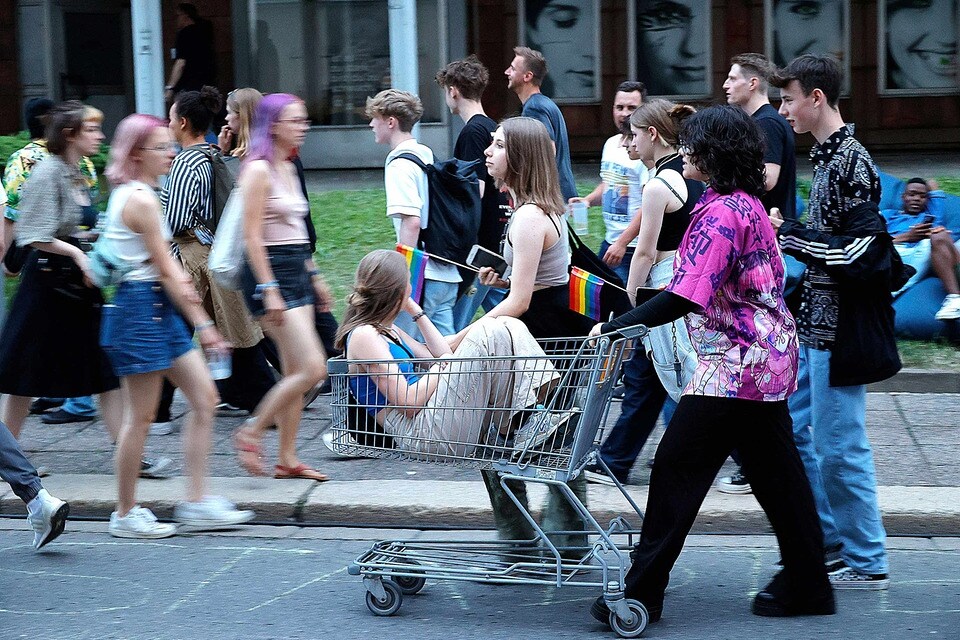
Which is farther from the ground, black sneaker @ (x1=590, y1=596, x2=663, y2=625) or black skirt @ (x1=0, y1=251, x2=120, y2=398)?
black skirt @ (x1=0, y1=251, x2=120, y2=398)

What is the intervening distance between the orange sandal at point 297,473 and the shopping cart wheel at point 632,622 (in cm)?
232

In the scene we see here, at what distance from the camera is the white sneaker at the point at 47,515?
17.3 feet

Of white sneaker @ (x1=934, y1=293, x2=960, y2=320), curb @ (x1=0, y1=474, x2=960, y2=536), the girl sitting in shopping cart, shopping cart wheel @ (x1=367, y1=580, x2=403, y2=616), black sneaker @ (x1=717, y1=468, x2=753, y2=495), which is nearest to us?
the girl sitting in shopping cart

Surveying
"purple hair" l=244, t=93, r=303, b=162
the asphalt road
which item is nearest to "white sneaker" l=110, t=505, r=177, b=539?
the asphalt road

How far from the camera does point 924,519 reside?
551 centimetres

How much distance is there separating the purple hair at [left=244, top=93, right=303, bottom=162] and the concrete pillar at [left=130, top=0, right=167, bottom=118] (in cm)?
426

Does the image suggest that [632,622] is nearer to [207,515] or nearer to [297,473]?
[207,515]

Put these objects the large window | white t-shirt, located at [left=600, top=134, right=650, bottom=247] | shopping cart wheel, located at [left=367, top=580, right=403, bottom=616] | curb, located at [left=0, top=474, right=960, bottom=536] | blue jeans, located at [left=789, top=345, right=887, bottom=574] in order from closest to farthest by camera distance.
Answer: shopping cart wheel, located at [left=367, top=580, right=403, bottom=616]
blue jeans, located at [left=789, top=345, right=887, bottom=574]
curb, located at [left=0, top=474, right=960, bottom=536]
white t-shirt, located at [left=600, top=134, right=650, bottom=247]
the large window

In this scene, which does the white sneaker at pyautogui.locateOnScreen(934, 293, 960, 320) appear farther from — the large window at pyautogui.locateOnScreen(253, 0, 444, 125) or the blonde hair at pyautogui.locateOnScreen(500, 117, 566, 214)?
the large window at pyautogui.locateOnScreen(253, 0, 444, 125)

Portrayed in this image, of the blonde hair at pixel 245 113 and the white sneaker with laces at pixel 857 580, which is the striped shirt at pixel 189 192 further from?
the white sneaker with laces at pixel 857 580

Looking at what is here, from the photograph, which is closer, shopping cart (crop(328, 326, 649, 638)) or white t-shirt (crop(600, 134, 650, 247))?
shopping cart (crop(328, 326, 649, 638))

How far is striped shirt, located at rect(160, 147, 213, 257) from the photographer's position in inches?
271

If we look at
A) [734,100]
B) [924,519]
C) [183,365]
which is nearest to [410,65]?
[734,100]

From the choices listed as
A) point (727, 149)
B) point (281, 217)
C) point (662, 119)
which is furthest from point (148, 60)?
point (727, 149)
